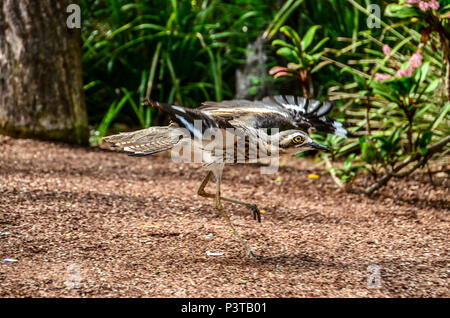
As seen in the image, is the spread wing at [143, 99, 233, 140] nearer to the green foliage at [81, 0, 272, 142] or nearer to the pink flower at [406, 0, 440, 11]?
the pink flower at [406, 0, 440, 11]

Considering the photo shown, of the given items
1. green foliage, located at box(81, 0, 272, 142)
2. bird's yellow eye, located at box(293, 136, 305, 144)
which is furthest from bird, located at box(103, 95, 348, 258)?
green foliage, located at box(81, 0, 272, 142)

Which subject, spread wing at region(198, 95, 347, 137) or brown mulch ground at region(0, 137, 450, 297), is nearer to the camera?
brown mulch ground at region(0, 137, 450, 297)

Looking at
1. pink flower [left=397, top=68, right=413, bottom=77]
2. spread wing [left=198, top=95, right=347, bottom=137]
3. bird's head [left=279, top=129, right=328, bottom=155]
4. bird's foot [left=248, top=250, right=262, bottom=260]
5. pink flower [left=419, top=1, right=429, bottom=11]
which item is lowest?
bird's foot [left=248, top=250, right=262, bottom=260]

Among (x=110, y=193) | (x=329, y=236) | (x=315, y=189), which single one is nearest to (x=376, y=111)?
(x=315, y=189)

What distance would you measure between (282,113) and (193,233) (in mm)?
907

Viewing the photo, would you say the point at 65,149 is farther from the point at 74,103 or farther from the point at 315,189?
the point at 315,189

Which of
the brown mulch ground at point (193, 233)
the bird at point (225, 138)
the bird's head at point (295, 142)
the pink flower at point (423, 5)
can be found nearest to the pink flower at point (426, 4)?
the pink flower at point (423, 5)

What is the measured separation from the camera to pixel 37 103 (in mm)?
5191

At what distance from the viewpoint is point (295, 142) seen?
313 cm

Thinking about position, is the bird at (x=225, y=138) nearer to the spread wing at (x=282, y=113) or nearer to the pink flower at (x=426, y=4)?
the spread wing at (x=282, y=113)

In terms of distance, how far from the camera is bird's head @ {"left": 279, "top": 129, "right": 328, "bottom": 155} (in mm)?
3127

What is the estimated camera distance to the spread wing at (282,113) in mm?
3340

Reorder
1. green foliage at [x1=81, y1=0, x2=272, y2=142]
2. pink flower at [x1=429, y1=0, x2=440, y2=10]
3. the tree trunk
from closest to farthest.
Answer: pink flower at [x1=429, y1=0, x2=440, y2=10] → the tree trunk → green foliage at [x1=81, y1=0, x2=272, y2=142]
